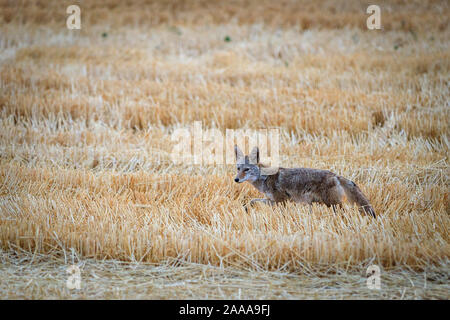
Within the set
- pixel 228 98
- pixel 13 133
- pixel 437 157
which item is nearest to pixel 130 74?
pixel 228 98

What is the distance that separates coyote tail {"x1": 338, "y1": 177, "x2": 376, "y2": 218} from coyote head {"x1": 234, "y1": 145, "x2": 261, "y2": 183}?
84 centimetres

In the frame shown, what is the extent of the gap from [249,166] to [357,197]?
1.05 metres

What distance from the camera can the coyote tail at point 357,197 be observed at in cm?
→ 442

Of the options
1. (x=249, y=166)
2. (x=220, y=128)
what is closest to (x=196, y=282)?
(x=249, y=166)

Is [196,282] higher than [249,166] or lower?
lower

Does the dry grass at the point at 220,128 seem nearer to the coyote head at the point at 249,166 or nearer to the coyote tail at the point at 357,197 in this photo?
the coyote tail at the point at 357,197

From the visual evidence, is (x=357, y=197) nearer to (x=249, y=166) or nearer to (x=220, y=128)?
(x=249, y=166)

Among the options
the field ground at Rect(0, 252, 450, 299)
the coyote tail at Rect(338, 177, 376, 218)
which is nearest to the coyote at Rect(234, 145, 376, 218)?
the coyote tail at Rect(338, 177, 376, 218)

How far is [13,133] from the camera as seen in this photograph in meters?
7.70

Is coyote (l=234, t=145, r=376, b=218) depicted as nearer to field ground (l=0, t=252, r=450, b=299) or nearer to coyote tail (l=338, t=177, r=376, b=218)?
coyote tail (l=338, t=177, r=376, b=218)

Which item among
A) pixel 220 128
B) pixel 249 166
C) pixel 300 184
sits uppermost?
pixel 220 128

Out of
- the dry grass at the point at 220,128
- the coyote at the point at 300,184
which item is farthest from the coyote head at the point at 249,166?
the dry grass at the point at 220,128

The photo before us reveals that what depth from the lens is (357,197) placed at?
443cm

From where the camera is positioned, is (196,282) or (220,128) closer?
(196,282)
